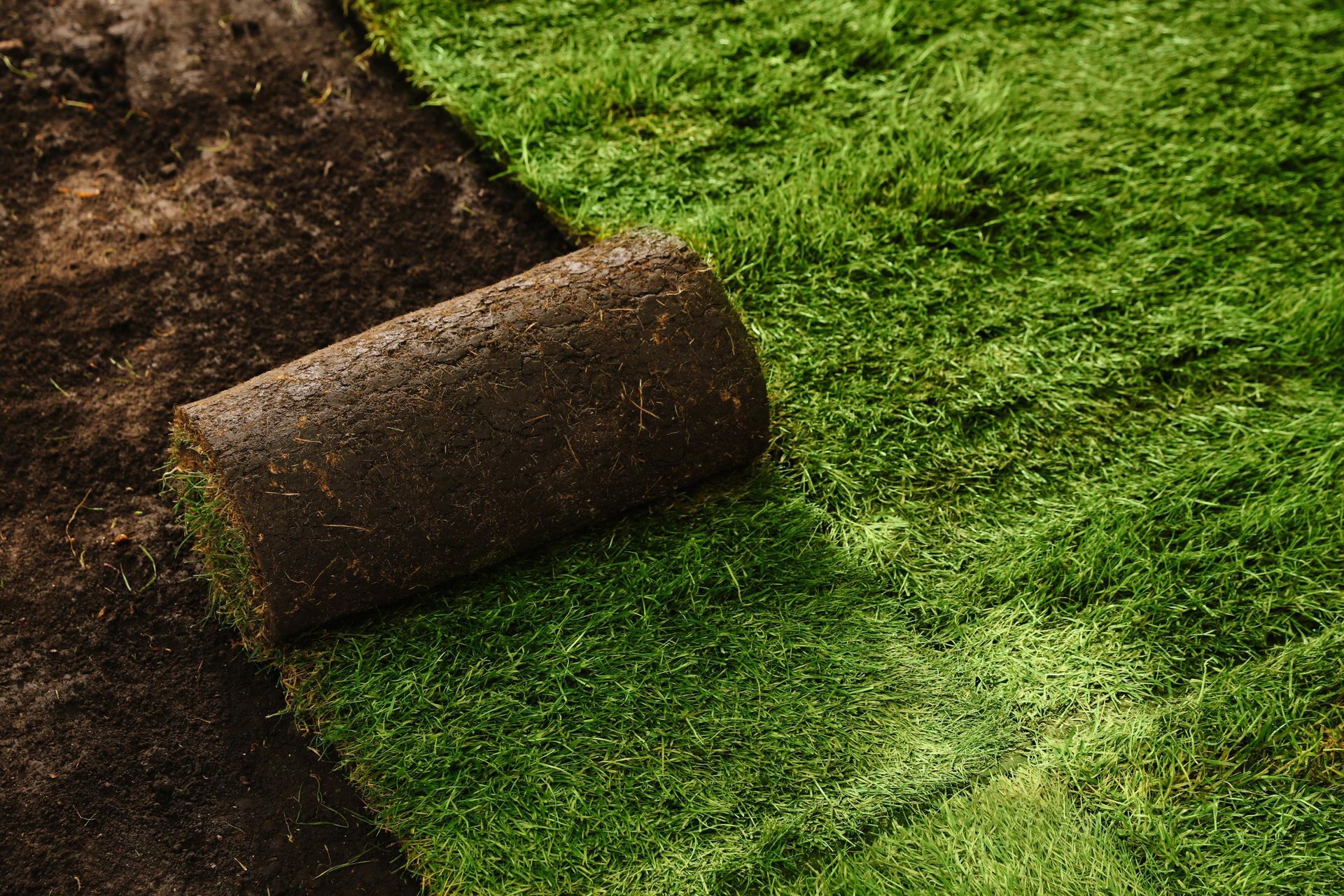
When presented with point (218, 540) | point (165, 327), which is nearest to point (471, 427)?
point (218, 540)

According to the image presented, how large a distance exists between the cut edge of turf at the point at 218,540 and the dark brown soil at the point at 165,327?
0.24 ft

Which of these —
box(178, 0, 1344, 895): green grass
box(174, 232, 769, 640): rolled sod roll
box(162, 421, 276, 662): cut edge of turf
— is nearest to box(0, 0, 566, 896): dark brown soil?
box(162, 421, 276, 662): cut edge of turf

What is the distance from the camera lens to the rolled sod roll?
2320 millimetres

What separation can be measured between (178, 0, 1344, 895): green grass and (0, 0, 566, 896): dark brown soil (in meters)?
0.21

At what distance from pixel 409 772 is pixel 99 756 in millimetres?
796

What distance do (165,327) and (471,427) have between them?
132cm

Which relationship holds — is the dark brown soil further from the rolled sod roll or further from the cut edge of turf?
the rolled sod roll

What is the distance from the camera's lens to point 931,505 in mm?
2781

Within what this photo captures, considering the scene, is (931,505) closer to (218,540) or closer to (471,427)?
(471,427)

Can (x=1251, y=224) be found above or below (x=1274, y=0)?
below

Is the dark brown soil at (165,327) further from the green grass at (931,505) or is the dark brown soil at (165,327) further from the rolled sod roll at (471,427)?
the rolled sod roll at (471,427)

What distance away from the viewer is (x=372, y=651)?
251 cm

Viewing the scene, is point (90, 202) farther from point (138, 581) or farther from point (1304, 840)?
point (1304, 840)

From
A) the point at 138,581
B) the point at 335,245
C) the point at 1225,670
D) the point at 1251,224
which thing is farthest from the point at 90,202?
the point at 1251,224
